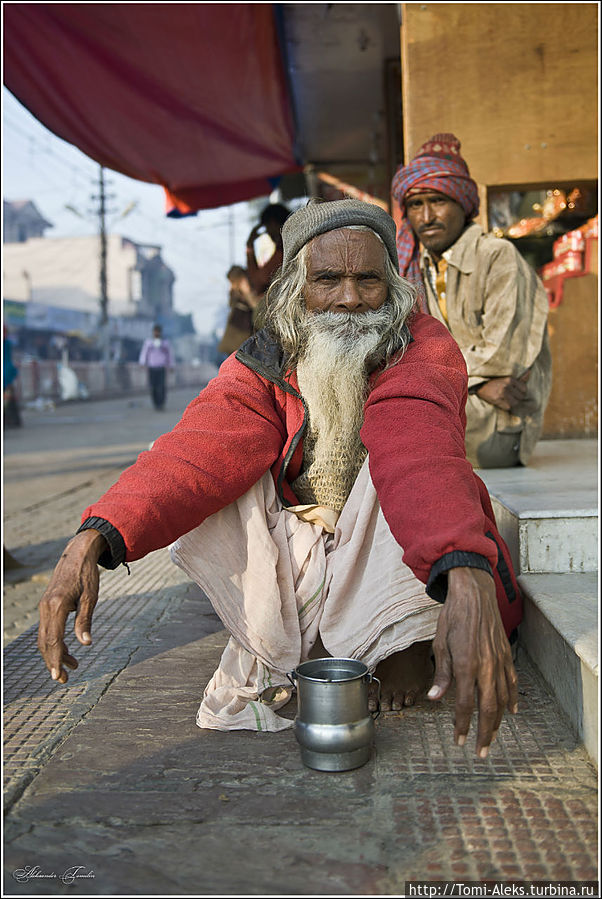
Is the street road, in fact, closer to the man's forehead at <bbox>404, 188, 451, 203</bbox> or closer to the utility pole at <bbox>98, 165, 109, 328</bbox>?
the man's forehead at <bbox>404, 188, 451, 203</bbox>

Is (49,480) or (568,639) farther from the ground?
(568,639)

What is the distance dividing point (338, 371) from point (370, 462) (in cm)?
40

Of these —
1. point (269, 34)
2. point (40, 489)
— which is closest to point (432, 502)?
point (269, 34)

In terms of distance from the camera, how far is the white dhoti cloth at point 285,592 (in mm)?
2004

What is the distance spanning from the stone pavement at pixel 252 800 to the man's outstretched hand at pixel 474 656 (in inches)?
9.3

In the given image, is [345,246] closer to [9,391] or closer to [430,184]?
[430,184]

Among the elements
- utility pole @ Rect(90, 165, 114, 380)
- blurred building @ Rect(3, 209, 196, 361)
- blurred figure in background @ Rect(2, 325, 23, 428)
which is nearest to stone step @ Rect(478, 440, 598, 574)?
blurred figure in background @ Rect(2, 325, 23, 428)

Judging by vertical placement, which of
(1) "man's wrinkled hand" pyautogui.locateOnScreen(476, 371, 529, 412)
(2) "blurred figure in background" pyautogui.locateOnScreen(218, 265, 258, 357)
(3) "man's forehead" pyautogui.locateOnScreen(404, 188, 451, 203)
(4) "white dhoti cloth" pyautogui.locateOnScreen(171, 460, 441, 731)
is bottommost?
(4) "white dhoti cloth" pyautogui.locateOnScreen(171, 460, 441, 731)

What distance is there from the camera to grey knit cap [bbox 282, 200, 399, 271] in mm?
2322

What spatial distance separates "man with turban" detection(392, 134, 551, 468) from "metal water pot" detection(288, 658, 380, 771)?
1890 mm

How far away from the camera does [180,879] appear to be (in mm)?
1401

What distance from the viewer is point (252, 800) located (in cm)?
167

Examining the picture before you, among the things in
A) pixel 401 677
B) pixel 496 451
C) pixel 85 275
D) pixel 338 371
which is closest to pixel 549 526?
pixel 401 677

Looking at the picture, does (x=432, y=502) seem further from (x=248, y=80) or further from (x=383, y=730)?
(x=248, y=80)
